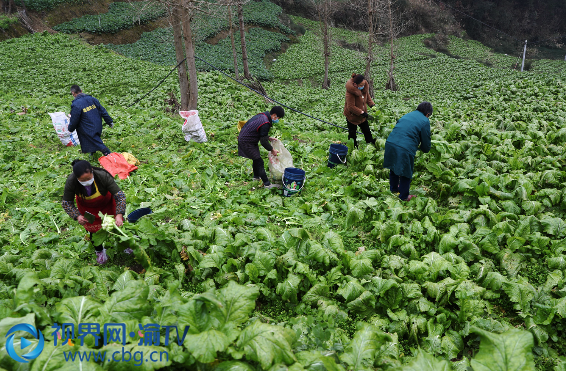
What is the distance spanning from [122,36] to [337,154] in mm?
28838

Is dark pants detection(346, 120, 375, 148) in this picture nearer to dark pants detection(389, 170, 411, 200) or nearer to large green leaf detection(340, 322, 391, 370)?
dark pants detection(389, 170, 411, 200)

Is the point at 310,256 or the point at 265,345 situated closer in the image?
the point at 265,345

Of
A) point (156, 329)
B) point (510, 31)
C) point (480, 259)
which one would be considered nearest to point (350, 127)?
point (480, 259)

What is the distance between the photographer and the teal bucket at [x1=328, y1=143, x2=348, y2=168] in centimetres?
749

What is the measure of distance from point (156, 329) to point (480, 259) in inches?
154

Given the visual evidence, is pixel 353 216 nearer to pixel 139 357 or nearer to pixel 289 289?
pixel 289 289

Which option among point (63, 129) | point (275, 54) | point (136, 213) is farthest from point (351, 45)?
point (136, 213)

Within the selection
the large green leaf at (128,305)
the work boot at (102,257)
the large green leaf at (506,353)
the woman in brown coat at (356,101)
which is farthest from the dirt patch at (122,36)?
the large green leaf at (506,353)

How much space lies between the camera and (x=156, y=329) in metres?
2.60

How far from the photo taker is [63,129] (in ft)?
29.0

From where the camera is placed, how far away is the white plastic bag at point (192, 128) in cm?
886

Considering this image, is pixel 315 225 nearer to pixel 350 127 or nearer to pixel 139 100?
pixel 350 127

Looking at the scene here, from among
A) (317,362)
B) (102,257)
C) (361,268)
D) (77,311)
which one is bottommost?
(102,257)

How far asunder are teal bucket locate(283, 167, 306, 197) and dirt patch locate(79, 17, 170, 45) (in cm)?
2602
